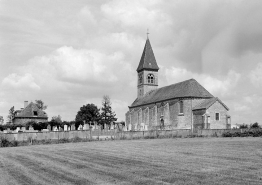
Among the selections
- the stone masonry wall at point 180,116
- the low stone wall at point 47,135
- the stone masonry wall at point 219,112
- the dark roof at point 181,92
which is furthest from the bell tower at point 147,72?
the low stone wall at point 47,135

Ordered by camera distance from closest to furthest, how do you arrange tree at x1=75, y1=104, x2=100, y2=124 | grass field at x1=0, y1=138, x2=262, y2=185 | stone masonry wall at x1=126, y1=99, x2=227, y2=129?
grass field at x1=0, y1=138, x2=262, y2=185 < stone masonry wall at x1=126, y1=99, x2=227, y2=129 < tree at x1=75, y1=104, x2=100, y2=124

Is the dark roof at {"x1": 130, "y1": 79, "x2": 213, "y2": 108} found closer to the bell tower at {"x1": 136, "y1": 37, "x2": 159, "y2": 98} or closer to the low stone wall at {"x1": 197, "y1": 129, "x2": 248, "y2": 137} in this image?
the bell tower at {"x1": 136, "y1": 37, "x2": 159, "y2": 98}

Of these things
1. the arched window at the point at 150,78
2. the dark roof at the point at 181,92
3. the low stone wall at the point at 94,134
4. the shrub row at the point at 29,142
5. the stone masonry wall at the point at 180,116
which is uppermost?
the arched window at the point at 150,78

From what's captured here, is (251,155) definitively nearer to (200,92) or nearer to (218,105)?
(218,105)

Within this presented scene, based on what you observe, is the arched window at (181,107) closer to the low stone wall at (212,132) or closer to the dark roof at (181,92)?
the dark roof at (181,92)

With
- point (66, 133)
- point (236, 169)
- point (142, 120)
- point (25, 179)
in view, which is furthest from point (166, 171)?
point (142, 120)

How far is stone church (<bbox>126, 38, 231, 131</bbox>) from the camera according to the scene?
171 feet

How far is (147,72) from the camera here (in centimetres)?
7419

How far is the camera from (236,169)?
1111 cm

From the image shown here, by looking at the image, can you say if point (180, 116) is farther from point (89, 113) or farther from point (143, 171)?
point (143, 171)

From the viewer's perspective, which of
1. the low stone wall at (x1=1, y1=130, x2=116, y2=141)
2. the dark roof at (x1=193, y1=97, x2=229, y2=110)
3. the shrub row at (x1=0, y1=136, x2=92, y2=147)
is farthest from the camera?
the dark roof at (x1=193, y1=97, x2=229, y2=110)

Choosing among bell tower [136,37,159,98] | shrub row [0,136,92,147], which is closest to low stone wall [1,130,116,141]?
shrub row [0,136,92,147]

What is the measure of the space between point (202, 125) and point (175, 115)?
6.56m

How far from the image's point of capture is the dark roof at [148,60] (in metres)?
74.2
